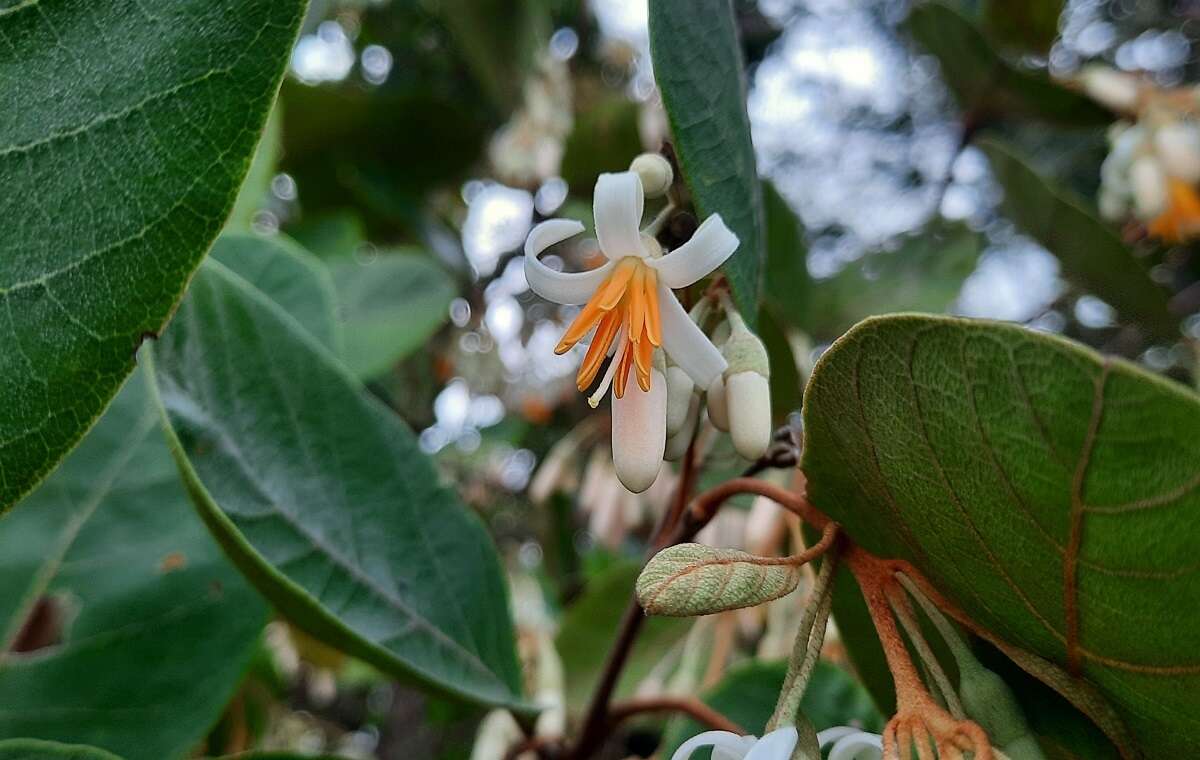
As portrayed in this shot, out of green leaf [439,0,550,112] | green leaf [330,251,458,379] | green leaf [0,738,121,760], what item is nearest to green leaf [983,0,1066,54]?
green leaf [439,0,550,112]

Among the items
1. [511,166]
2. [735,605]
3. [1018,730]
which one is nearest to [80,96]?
[735,605]

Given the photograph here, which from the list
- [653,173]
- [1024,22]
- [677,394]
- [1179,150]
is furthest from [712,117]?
[1024,22]

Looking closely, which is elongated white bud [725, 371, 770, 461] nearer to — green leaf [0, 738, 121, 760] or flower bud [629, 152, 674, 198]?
flower bud [629, 152, 674, 198]

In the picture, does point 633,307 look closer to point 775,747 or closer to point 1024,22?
point 775,747

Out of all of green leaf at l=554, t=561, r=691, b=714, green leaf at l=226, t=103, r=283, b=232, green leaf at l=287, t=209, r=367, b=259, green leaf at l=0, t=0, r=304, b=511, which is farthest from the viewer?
green leaf at l=287, t=209, r=367, b=259

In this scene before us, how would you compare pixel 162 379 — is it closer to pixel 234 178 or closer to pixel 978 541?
pixel 234 178

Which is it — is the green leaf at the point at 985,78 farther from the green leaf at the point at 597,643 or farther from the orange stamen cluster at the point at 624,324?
the orange stamen cluster at the point at 624,324
